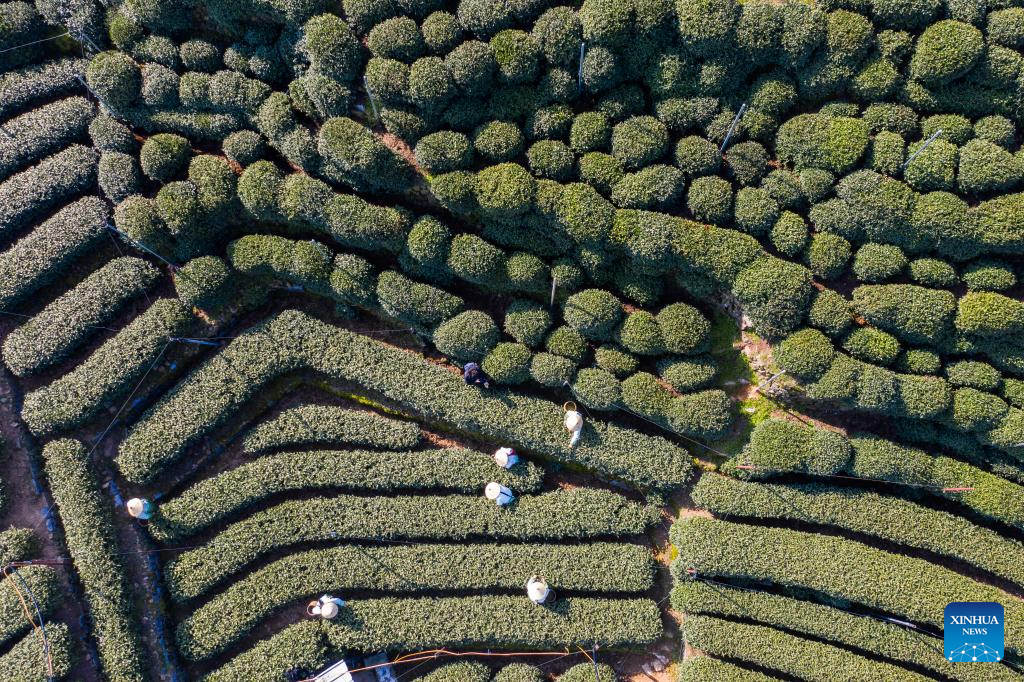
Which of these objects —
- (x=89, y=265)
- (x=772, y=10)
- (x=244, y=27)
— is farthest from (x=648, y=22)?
(x=89, y=265)

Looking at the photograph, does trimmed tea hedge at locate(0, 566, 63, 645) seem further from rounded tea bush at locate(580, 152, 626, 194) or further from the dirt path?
rounded tea bush at locate(580, 152, 626, 194)

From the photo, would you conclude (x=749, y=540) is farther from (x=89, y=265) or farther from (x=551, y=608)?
(x=89, y=265)

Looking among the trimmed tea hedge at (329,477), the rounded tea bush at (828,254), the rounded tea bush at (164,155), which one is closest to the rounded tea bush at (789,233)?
the rounded tea bush at (828,254)

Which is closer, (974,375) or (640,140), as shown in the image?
(640,140)

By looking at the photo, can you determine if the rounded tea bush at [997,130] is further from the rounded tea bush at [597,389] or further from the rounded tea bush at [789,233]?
the rounded tea bush at [597,389]

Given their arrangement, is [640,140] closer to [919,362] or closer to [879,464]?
[919,362]

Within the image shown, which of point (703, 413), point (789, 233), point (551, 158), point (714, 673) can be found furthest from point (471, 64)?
point (714, 673)
